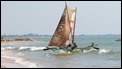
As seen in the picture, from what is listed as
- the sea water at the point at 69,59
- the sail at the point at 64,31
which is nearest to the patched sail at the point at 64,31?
the sail at the point at 64,31

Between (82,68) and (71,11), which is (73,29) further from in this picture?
(82,68)

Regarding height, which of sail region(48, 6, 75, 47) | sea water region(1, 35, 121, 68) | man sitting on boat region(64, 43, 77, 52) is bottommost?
sea water region(1, 35, 121, 68)

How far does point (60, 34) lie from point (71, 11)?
2.67m

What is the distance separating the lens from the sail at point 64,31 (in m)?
33.4

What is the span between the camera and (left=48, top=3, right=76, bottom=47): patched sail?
33412 mm

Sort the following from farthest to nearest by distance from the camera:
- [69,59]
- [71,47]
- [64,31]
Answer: [71,47] < [64,31] < [69,59]

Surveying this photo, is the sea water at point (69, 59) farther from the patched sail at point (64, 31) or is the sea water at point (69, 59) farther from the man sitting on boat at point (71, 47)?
the patched sail at point (64, 31)

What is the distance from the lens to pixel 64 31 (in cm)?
3381

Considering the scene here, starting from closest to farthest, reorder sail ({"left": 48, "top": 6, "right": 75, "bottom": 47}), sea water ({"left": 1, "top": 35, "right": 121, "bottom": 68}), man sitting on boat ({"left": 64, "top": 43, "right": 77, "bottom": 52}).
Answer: sea water ({"left": 1, "top": 35, "right": 121, "bottom": 68})
sail ({"left": 48, "top": 6, "right": 75, "bottom": 47})
man sitting on boat ({"left": 64, "top": 43, "right": 77, "bottom": 52})

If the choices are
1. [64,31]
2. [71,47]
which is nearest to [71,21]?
[64,31]

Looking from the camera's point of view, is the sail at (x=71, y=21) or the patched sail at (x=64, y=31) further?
the sail at (x=71, y=21)

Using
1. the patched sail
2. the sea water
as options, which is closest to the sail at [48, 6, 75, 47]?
the patched sail

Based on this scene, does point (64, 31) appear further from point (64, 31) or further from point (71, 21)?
point (71, 21)

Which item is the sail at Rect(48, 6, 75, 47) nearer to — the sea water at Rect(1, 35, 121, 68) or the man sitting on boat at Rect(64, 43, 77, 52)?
the man sitting on boat at Rect(64, 43, 77, 52)
